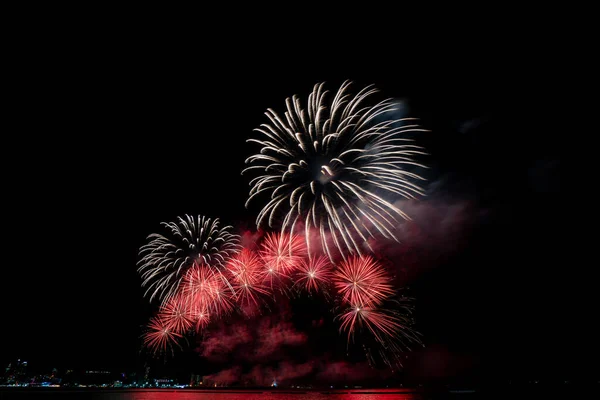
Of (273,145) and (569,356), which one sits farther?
(569,356)

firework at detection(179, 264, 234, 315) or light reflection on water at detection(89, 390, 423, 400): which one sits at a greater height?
firework at detection(179, 264, 234, 315)

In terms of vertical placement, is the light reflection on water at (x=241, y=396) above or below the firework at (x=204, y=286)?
below

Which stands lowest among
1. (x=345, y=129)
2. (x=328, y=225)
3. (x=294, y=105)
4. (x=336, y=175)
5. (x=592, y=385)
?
(x=592, y=385)

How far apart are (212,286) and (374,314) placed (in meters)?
15.5

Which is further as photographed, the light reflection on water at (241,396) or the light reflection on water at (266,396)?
the light reflection on water at (241,396)

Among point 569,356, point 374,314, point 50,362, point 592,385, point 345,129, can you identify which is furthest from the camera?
point 50,362

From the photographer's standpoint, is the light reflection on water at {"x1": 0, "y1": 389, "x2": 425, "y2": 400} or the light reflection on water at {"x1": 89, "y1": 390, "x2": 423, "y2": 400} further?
the light reflection on water at {"x1": 0, "y1": 389, "x2": 425, "y2": 400}

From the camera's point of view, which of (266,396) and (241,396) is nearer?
(266,396)

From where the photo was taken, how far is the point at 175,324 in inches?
1572

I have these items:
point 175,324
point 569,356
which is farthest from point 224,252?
point 569,356

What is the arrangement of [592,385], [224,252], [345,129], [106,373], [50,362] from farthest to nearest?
[106,373] → [50,362] → [592,385] → [224,252] → [345,129]

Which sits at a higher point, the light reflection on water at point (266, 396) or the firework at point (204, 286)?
the firework at point (204, 286)

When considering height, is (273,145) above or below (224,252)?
above

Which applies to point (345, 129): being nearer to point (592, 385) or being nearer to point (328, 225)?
point (328, 225)
